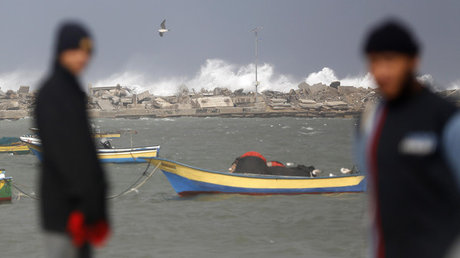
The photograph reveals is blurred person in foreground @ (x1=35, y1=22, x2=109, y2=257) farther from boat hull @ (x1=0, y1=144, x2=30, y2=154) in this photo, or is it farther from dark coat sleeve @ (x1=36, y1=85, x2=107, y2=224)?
boat hull @ (x1=0, y1=144, x2=30, y2=154)

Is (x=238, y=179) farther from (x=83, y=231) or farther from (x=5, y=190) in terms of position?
(x=83, y=231)

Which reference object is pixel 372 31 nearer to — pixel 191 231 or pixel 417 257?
pixel 417 257

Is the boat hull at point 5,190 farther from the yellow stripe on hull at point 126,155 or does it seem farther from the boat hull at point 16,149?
the boat hull at point 16,149

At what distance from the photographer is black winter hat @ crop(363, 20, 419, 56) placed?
297 centimetres

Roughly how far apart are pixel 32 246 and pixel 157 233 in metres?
3.36

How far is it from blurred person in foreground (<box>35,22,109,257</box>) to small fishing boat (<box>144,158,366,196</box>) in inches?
790

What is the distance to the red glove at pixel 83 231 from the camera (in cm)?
348

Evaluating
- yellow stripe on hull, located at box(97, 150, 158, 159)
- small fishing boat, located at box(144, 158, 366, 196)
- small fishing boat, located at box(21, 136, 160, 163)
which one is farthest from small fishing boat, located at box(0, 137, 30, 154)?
small fishing boat, located at box(144, 158, 366, 196)

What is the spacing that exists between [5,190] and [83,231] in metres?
20.9

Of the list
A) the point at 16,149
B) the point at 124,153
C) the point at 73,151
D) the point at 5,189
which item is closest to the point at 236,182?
the point at 5,189

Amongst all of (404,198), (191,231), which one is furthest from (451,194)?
(191,231)

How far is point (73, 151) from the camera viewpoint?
11.6 ft

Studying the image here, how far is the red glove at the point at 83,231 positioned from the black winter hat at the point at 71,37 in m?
0.92

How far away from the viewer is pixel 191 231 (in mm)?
18531
